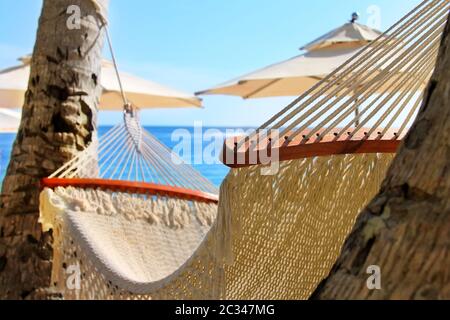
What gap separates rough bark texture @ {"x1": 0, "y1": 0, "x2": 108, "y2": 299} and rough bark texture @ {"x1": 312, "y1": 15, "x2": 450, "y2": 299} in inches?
73.0

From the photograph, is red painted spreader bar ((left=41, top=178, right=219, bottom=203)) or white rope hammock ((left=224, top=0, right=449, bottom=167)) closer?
white rope hammock ((left=224, top=0, right=449, bottom=167))

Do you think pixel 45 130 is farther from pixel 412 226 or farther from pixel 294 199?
pixel 412 226

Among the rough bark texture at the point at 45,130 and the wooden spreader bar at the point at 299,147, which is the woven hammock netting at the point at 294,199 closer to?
the wooden spreader bar at the point at 299,147

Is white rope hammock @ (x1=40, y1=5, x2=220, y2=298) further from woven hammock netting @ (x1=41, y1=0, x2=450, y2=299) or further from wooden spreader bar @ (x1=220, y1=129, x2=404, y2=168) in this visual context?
wooden spreader bar @ (x1=220, y1=129, x2=404, y2=168)

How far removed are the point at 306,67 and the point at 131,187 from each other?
3087 mm

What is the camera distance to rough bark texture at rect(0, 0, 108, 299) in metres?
2.35

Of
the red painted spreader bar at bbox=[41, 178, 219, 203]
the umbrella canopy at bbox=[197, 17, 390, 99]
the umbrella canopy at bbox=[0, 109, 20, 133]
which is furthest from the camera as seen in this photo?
the umbrella canopy at bbox=[0, 109, 20, 133]

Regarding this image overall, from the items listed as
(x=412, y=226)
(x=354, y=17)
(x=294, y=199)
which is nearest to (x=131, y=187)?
(x=294, y=199)

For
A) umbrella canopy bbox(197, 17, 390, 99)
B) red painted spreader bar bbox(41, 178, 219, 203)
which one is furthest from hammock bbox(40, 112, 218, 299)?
umbrella canopy bbox(197, 17, 390, 99)

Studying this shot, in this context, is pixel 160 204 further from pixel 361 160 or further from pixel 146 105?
pixel 146 105

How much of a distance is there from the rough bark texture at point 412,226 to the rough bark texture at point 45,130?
6.08 feet

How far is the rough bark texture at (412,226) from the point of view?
589mm

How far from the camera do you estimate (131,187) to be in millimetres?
2193
